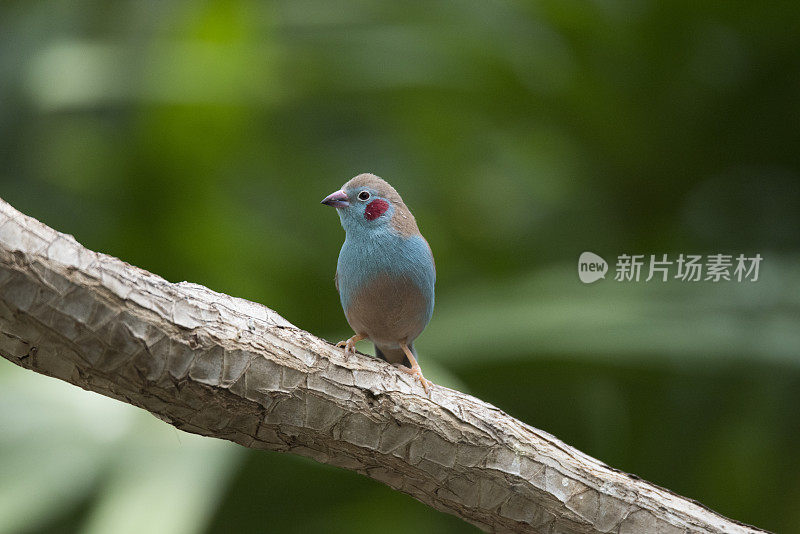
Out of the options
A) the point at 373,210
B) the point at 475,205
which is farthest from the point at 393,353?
the point at 475,205

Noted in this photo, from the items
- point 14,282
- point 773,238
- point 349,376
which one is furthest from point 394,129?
point 14,282

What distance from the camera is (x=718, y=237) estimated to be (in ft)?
13.0

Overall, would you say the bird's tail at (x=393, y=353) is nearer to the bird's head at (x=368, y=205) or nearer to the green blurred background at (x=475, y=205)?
the bird's head at (x=368, y=205)

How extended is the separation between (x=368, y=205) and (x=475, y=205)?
2.66m

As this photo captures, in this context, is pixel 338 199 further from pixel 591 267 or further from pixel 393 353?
pixel 591 267

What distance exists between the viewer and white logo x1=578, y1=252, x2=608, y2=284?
12.4 feet

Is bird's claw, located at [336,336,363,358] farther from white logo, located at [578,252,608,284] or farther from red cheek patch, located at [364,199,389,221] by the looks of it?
white logo, located at [578,252,608,284]

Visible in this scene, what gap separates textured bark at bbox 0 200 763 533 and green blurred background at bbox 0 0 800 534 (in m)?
1.15

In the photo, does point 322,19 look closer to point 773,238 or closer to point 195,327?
point 773,238

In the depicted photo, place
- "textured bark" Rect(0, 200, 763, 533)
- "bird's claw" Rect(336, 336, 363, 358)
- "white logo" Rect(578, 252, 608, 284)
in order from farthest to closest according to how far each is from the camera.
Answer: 1. "white logo" Rect(578, 252, 608, 284)
2. "bird's claw" Rect(336, 336, 363, 358)
3. "textured bark" Rect(0, 200, 763, 533)

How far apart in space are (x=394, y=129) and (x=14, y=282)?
3.32 metres

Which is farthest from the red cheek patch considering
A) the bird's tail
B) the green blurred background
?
the green blurred background

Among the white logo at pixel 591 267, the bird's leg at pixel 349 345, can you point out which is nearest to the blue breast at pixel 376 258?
the bird's leg at pixel 349 345

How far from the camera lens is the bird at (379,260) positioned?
207 cm
